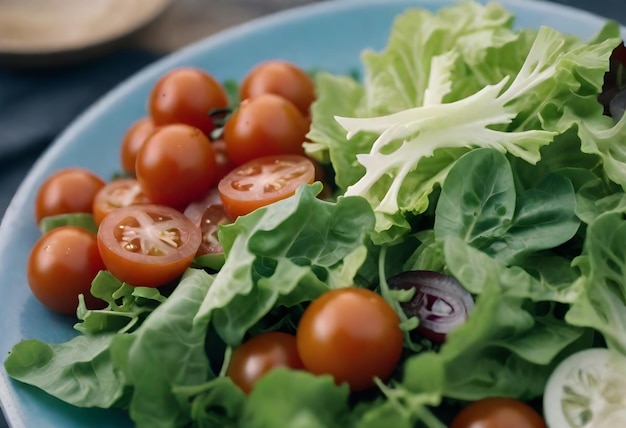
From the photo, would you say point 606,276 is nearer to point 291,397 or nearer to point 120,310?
point 291,397

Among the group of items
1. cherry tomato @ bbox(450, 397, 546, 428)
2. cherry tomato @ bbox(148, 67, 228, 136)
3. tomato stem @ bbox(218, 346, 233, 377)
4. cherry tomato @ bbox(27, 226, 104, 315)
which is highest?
cherry tomato @ bbox(148, 67, 228, 136)

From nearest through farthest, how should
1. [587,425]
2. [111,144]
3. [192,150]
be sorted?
1. [587,425]
2. [192,150]
3. [111,144]

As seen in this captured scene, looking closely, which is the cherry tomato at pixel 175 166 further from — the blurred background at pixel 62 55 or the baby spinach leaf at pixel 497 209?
the blurred background at pixel 62 55

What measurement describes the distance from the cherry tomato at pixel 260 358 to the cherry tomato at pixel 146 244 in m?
0.33

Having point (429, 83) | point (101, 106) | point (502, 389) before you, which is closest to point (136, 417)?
point (502, 389)

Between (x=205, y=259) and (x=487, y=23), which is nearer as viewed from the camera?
(x=205, y=259)

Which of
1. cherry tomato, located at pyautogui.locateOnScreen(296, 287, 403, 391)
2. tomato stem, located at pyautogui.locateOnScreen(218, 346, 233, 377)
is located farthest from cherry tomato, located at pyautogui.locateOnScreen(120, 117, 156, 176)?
cherry tomato, located at pyautogui.locateOnScreen(296, 287, 403, 391)

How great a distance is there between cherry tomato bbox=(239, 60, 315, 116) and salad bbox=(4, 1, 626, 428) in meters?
0.21

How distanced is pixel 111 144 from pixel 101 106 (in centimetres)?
16

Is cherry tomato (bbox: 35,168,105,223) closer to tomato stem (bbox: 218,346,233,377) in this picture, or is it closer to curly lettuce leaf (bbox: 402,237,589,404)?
tomato stem (bbox: 218,346,233,377)

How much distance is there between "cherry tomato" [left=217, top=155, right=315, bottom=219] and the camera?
192cm

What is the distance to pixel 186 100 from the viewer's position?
235 centimetres

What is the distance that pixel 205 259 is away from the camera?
6.28 feet

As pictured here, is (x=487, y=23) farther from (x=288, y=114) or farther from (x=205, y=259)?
(x=205, y=259)
